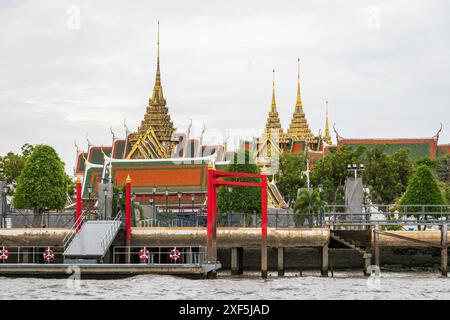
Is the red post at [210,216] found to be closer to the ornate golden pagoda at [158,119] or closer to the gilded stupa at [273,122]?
the ornate golden pagoda at [158,119]

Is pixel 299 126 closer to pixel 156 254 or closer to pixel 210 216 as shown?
pixel 156 254

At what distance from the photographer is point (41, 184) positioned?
221 feet

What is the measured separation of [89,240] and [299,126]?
112 meters

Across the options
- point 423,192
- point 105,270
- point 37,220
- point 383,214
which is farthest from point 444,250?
point 37,220

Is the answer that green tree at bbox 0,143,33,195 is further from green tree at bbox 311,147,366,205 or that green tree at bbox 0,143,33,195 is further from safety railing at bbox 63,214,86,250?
safety railing at bbox 63,214,86,250

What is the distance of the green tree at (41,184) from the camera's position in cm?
6712

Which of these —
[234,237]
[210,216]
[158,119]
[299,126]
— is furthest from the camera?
[299,126]

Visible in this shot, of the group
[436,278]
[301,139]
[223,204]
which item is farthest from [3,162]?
[301,139]

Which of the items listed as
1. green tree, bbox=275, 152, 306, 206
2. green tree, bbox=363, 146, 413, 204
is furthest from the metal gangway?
green tree, bbox=275, 152, 306, 206

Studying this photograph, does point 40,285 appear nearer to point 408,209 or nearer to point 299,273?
point 299,273

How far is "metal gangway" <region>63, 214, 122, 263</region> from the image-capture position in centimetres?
5119

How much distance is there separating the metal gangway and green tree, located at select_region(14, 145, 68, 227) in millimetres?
10482

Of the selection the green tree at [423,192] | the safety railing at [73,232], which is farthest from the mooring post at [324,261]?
the green tree at [423,192]

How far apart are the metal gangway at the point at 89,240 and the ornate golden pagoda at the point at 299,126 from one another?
4051 inches
